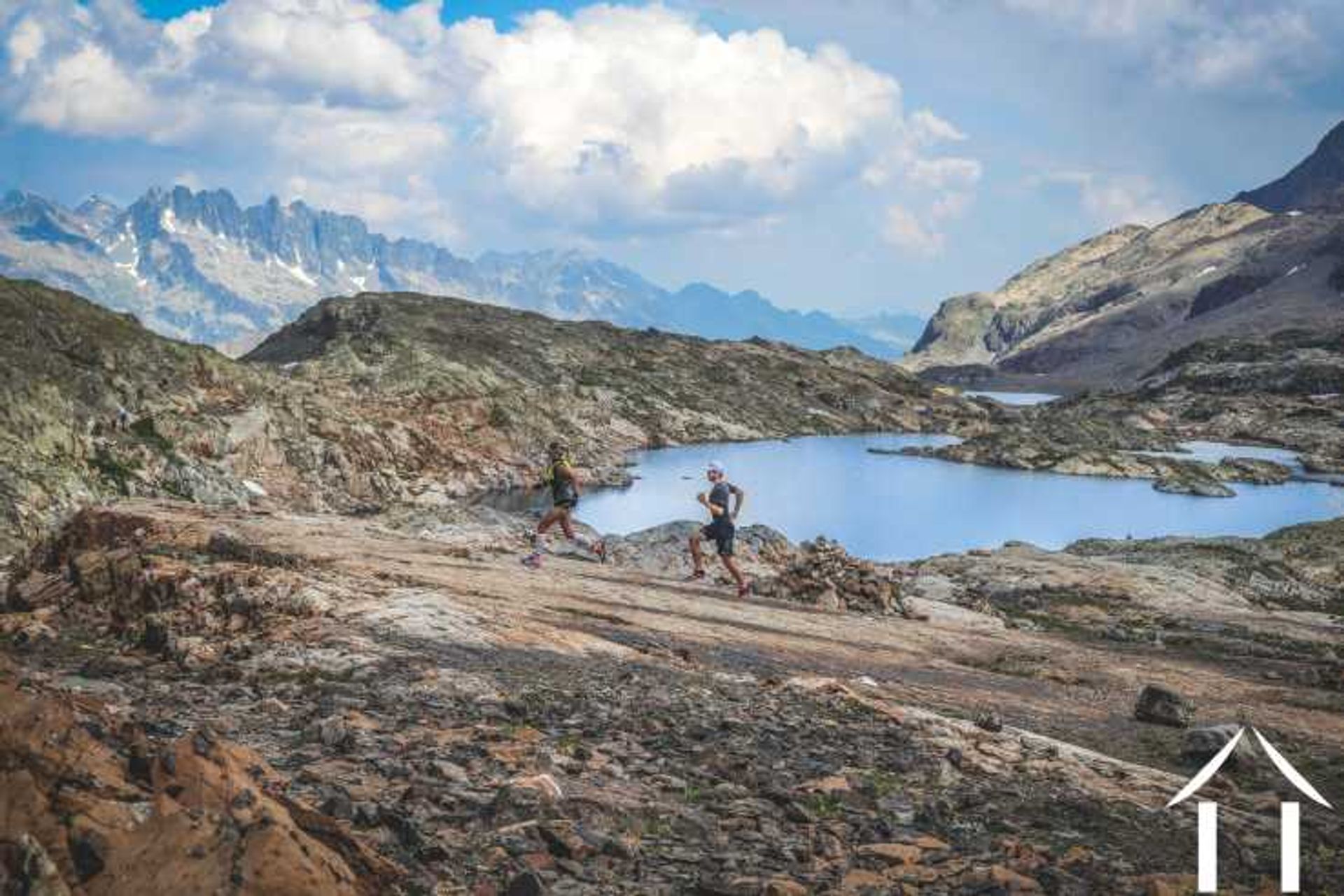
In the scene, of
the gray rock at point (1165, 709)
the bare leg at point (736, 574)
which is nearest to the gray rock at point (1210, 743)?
the gray rock at point (1165, 709)

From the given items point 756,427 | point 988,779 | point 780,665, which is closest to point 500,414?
point 756,427

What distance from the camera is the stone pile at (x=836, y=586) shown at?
112 feet

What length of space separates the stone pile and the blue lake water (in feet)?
122

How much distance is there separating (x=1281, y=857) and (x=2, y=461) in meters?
41.4

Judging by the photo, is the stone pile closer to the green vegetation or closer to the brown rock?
the brown rock

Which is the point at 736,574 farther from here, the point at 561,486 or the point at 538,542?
the point at 538,542

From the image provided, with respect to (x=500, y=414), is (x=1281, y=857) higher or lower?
lower

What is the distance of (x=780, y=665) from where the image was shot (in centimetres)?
2053

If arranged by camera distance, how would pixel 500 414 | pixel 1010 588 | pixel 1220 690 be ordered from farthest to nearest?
pixel 500 414 → pixel 1010 588 → pixel 1220 690

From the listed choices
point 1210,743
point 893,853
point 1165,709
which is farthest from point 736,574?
point 893,853

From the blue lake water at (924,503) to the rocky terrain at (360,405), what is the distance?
10852 mm

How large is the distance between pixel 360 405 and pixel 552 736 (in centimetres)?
7918

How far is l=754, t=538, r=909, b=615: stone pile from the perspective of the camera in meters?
34.3

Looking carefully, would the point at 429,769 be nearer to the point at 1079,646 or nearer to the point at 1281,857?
the point at 1281,857
